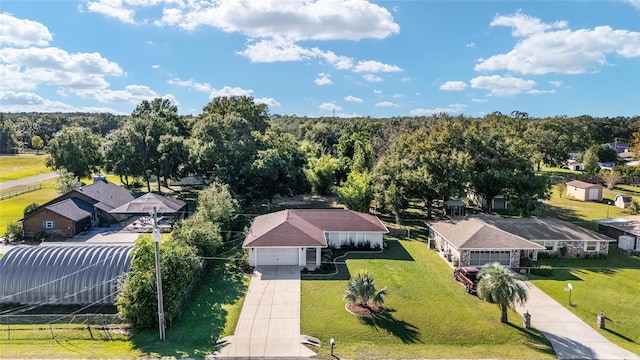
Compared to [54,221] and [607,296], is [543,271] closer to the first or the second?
[607,296]

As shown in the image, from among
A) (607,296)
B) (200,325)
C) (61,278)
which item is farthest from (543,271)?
(61,278)

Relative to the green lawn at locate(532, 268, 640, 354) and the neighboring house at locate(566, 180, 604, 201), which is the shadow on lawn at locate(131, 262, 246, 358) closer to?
the green lawn at locate(532, 268, 640, 354)

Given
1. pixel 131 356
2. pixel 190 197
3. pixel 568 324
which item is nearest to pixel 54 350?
pixel 131 356

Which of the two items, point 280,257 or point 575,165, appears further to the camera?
point 575,165

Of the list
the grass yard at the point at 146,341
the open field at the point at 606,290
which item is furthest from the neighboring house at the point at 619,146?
the grass yard at the point at 146,341

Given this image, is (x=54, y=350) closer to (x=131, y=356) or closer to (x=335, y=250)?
(x=131, y=356)

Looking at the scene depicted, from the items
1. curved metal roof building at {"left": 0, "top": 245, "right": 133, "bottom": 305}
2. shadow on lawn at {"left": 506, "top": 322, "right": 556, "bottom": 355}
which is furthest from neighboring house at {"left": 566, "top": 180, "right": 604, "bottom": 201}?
curved metal roof building at {"left": 0, "top": 245, "right": 133, "bottom": 305}
